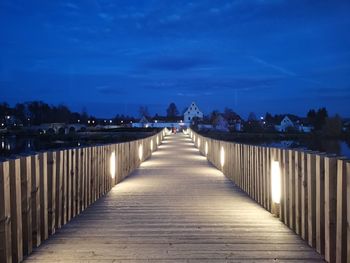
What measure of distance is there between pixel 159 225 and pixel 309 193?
248 cm

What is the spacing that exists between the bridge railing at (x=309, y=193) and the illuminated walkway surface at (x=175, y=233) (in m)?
0.21

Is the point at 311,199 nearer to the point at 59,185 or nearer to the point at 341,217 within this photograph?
the point at 341,217

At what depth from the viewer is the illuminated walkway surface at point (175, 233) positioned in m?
5.25

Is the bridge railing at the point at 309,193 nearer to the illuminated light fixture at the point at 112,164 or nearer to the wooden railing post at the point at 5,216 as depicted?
the wooden railing post at the point at 5,216

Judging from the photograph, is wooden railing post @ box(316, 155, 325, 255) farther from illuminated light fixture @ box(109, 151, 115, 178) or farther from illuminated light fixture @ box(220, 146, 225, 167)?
illuminated light fixture @ box(220, 146, 225, 167)

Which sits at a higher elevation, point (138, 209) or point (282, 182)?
point (282, 182)

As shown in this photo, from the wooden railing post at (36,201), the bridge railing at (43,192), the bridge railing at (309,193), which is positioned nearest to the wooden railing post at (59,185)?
the bridge railing at (43,192)

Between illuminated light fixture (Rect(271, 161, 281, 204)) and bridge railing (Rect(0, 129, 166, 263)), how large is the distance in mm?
3651

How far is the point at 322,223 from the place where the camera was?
525 cm

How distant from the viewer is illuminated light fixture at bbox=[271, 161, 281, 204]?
741 cm

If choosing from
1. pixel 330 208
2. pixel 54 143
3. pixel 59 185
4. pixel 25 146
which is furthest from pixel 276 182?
pixel 54 143

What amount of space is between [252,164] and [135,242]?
4.84 metres

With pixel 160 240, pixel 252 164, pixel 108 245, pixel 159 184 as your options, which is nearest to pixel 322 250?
pixel 160 240

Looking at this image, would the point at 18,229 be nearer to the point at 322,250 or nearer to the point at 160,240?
the point at 160,240
